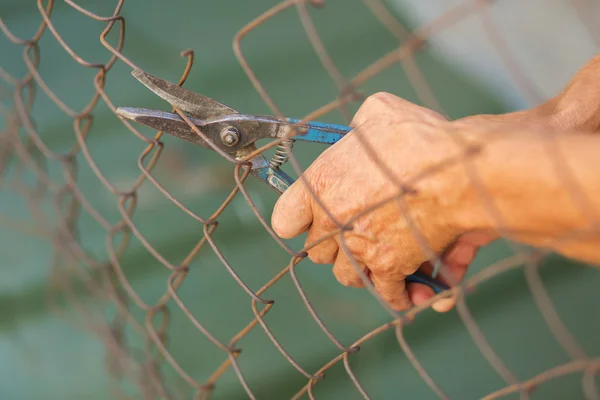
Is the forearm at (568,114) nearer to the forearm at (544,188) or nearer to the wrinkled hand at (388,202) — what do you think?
the wrinkled hand at (388,202)

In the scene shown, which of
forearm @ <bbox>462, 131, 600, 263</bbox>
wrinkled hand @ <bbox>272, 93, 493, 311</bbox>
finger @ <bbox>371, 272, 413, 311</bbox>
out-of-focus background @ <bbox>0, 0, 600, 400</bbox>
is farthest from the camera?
out-of-focus background @ <bbox>0, 0, 600, 400</bbox>

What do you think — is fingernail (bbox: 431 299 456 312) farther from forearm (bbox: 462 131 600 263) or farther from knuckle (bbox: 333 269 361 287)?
forearm (bbox: 462 131 600 263)

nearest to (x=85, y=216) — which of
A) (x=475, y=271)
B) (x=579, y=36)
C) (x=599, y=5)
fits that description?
(x=475, y=271)

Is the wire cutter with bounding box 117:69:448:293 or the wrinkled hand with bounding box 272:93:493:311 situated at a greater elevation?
the wire cutter with bounding box 117:69:448:293

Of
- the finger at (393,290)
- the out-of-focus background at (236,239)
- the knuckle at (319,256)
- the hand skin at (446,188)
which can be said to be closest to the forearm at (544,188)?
the hand skin at (446,188)

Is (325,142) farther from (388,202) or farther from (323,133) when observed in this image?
(388,202)

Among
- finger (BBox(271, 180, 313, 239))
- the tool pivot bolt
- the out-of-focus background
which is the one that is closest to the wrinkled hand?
finger (BBox(271, 180, 313, 239))

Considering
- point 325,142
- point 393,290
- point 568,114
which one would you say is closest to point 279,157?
point 325,142
